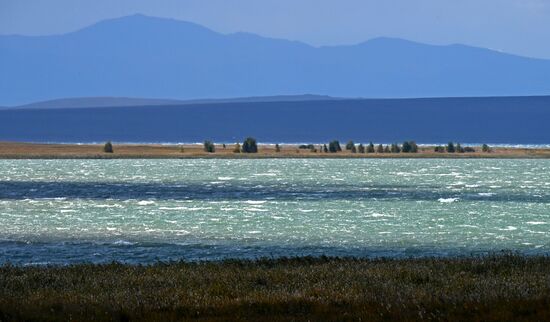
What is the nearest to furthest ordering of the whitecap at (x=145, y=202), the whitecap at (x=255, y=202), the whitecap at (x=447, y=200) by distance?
the whitecap at (x=145, y=202)
the whitecap at (x=255, y=202)
the whitecap at (x=447, y=200)

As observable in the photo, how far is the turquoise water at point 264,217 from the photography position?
35.7 m

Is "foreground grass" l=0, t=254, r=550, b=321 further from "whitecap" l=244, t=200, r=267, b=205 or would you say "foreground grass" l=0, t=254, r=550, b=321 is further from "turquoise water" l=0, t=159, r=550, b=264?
"whitecap" l=244, t=200, r=267, b=205

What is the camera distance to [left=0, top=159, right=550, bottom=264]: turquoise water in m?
35.7

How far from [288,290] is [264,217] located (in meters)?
26.8

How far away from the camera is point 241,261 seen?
27.7 metres

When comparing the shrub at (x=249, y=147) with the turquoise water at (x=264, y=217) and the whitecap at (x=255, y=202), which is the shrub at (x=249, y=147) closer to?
the turquoise water at (x=264, y=217)

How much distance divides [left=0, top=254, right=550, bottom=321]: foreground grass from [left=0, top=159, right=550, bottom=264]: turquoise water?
7.53m

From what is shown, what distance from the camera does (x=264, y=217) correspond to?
47.9 m

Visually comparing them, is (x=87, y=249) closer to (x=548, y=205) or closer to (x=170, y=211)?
(x=170, y=211)

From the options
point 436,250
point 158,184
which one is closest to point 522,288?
point 436,250

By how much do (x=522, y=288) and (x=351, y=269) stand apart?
5.41 metres

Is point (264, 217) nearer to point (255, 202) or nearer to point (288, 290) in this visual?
point (255, 202)

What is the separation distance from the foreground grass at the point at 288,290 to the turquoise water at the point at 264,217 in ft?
24.7

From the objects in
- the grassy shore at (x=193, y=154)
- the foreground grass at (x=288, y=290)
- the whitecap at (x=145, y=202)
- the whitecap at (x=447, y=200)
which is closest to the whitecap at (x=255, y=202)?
the whitecap at (x=145, y=202)
